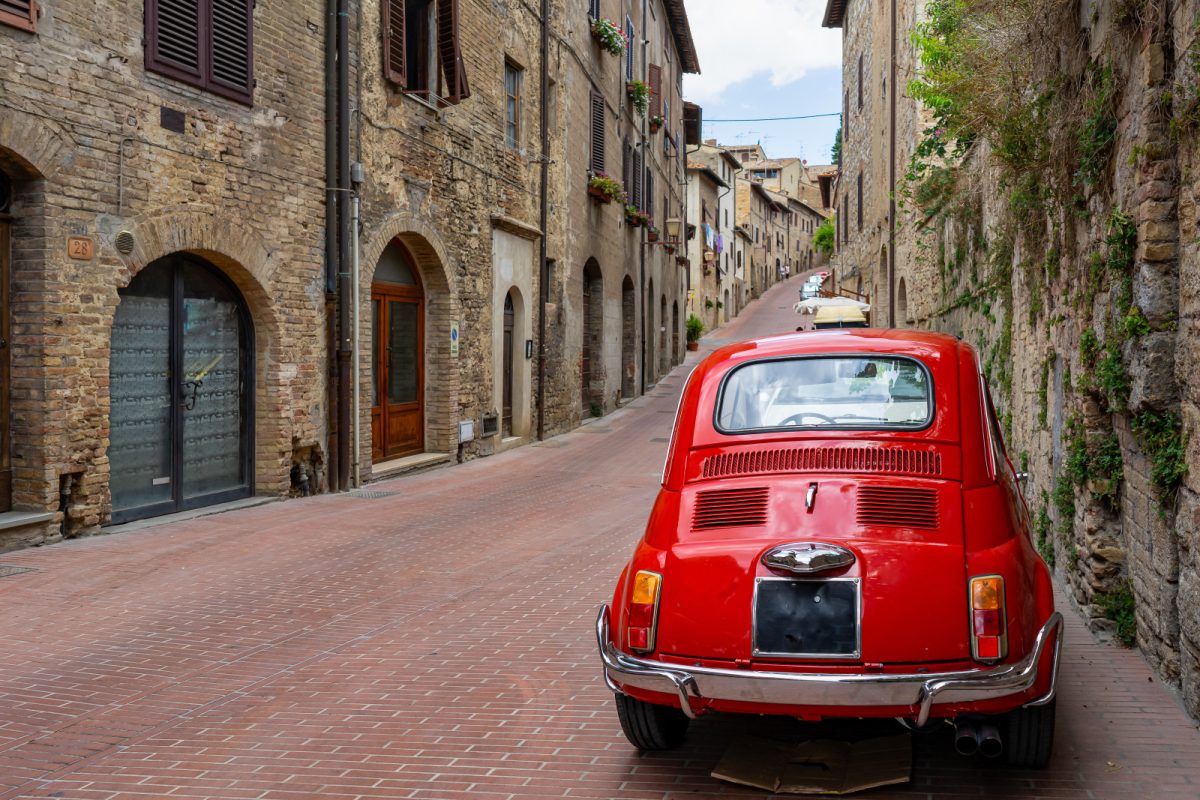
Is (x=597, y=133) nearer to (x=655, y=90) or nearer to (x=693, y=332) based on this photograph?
(x=655, y=90)

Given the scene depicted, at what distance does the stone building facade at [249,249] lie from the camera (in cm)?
871

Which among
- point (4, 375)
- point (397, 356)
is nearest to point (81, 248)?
point (4, 375)

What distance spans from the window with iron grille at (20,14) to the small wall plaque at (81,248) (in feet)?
5.30

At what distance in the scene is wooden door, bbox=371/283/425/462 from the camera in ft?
46.9

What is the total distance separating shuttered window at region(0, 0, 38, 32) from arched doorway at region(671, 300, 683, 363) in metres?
28.5

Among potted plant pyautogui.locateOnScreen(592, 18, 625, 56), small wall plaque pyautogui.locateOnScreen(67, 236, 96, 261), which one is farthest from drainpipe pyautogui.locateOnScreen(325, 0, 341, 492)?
potted plant pyautogui.locateOnScreen(592, 18, 625, 56)

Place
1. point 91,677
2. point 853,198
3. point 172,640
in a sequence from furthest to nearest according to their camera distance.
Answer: point 853,198, point 172,640, point 91,677

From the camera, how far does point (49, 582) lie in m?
7.43

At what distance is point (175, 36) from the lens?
10.0 m

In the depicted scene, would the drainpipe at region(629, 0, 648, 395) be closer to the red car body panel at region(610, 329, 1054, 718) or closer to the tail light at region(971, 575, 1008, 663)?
the red car body panel at region(610, 329, 1054, 718)

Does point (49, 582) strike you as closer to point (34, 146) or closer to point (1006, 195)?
point (34, 146)

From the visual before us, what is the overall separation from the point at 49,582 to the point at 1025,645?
254 inches

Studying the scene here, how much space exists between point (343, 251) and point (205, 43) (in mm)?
2915

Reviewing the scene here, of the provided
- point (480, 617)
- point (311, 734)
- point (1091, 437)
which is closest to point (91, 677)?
point (311, 734)
